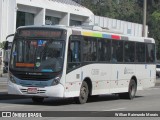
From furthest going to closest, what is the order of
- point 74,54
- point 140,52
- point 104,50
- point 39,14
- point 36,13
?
point 36,13
point 39,14
point 140,52
point 104,50
point 74,54

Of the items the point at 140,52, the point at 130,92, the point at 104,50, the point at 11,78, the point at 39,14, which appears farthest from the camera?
the point at 39,14

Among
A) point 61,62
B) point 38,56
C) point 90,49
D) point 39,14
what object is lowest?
point 61,62

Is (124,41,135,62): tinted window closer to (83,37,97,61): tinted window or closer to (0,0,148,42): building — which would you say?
(83,37,97,61): tinted window

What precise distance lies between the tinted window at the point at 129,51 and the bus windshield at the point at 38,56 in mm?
Answer: 5913

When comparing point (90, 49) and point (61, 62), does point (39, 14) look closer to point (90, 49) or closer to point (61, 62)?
point (90, 49)

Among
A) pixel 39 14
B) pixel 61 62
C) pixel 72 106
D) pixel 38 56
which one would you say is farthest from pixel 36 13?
pixel 72 106

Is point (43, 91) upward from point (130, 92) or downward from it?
upward

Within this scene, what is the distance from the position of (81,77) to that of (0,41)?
31.4 metres

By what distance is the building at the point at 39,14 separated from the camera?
5203cm

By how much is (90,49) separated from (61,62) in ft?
7.66

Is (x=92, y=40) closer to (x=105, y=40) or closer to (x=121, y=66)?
(x=105, y=40)

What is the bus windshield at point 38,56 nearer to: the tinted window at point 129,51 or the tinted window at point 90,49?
the tinted window at point 90,49

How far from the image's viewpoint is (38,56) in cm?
2045

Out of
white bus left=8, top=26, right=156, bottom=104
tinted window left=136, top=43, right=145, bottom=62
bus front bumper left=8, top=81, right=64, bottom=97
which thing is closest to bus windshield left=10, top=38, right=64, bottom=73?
white bus left=8, top=26, right=156, bottom=104
